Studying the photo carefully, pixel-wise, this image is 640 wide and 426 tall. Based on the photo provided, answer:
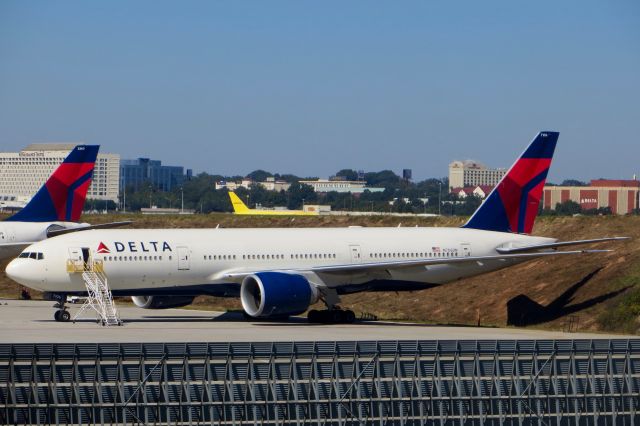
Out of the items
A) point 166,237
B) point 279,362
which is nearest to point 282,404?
point 279,362

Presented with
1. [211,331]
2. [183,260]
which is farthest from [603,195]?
[211,331]

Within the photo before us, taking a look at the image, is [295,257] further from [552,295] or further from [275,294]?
[552,295]

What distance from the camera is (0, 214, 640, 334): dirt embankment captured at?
175 ft

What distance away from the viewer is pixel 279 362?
32.3 m

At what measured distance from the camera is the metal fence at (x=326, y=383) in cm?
3094

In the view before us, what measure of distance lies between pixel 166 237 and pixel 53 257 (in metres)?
4.69

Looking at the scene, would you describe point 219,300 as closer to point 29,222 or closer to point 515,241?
point 29,222

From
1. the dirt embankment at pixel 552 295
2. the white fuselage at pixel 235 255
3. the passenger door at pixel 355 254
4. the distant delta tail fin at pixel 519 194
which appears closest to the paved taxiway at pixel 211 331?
the white fuselage at pixel 235 255

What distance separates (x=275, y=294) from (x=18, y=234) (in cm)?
2010

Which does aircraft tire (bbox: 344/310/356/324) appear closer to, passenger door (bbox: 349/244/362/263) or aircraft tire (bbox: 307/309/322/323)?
aircraft tire (bbox: 307/309/322/323)

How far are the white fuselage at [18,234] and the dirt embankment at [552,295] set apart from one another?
9057mm

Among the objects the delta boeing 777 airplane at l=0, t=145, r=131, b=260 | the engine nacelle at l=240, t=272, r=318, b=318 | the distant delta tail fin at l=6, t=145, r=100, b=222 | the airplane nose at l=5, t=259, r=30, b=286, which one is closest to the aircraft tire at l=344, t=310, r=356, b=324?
the engine nacelle at l=240, t=272, r=318, b=318

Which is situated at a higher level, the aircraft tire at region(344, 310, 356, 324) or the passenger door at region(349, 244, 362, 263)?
the passenger door at region(349, 244, 362, 263)

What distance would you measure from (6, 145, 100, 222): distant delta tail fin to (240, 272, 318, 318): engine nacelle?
17849 millimetres
